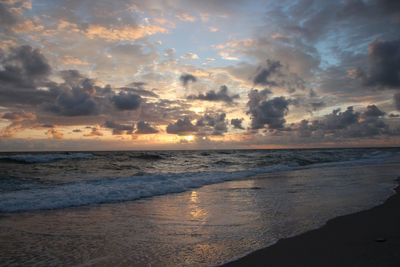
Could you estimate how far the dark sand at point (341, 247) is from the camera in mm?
5391

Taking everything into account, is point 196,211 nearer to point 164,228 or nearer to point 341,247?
point 164,228

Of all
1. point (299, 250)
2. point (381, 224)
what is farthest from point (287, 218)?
point (299, 250)

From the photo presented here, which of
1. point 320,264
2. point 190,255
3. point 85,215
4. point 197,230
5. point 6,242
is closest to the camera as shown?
point 320,264

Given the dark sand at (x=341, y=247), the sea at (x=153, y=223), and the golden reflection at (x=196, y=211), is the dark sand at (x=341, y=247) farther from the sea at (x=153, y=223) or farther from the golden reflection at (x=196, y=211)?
the golden reflection at (x=196, y=211)

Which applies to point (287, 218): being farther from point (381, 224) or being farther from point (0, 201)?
point (0, 201)

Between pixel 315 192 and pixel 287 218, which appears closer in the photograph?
pixel 287 218

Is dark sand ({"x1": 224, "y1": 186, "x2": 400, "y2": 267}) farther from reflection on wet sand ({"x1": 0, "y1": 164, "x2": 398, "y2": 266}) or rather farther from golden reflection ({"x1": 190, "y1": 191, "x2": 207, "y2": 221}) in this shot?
golden reflection ({"x1": 190, "y1": 191, "x2": 207, "y2": 221})

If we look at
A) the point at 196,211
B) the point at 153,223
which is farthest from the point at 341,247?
the point at 196,211

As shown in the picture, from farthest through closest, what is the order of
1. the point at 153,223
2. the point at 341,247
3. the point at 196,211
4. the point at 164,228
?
1. the point at 196,211
2. the point at 153,223
3. the point at 164,228
4. the point at 341,247

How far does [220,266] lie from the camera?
5.37m

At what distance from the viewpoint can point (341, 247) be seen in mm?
A: 6168

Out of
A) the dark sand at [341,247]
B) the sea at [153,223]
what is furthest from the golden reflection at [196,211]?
the dark sand at [341,247]

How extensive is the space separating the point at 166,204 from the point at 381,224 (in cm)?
667

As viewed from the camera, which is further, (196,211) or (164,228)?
(196,211)
